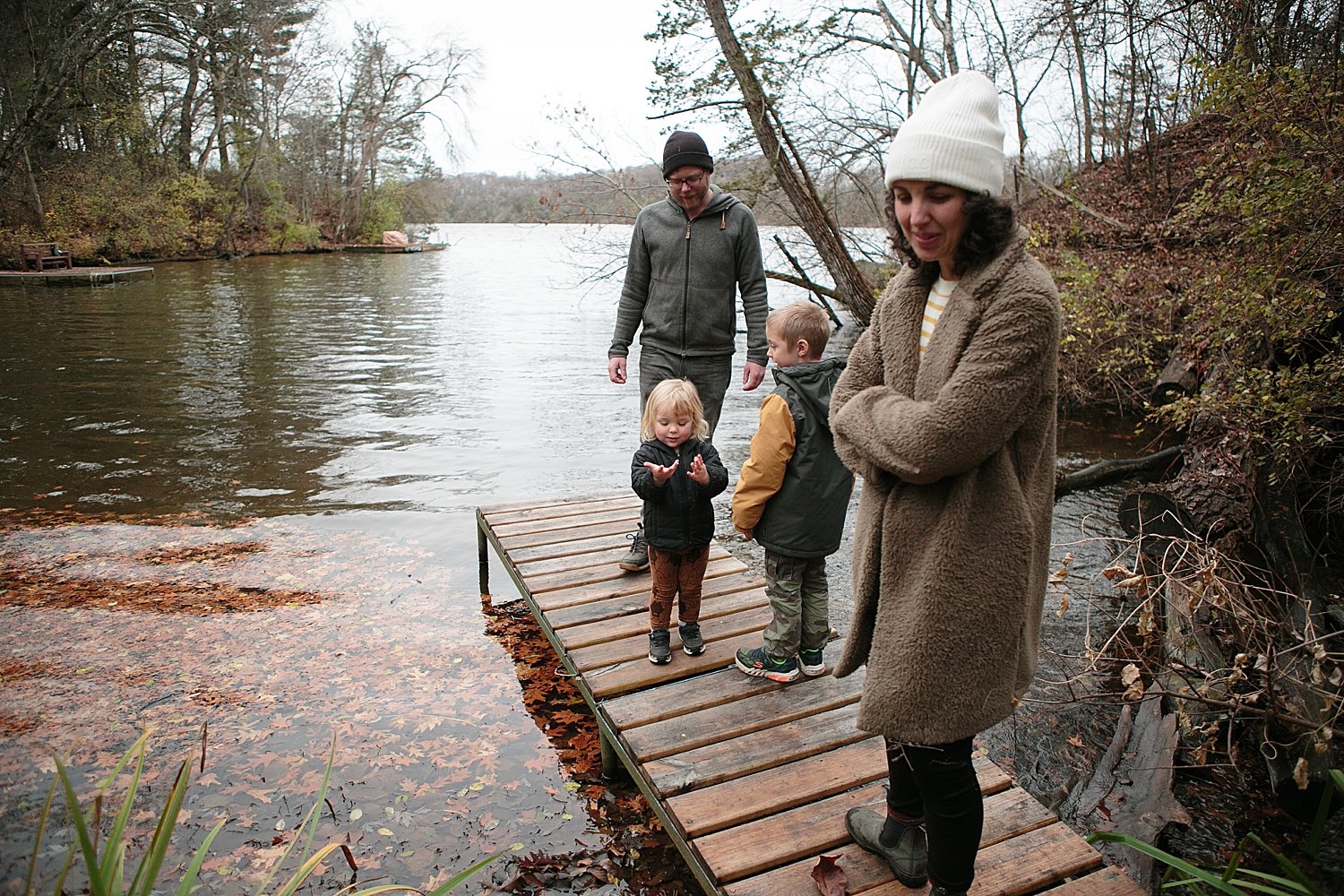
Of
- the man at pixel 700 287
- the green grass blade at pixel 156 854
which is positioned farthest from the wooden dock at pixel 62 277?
the green grass blade at pixel 156 854

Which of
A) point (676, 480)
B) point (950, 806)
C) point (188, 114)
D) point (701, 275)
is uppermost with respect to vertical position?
point (188, 114)

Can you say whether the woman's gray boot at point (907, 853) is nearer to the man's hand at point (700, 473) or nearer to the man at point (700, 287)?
the man's hand at point (700, 473)

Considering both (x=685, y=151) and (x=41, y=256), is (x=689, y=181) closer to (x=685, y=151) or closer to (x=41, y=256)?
(x=685, y=151)

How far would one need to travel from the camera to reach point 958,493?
1.92 meters

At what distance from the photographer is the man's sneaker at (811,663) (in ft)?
11.9

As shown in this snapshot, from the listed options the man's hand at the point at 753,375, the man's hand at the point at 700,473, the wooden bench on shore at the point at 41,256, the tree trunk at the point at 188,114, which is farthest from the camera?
the tree trunk at the point at 188,114

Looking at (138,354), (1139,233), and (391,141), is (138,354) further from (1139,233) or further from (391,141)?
(391,141)

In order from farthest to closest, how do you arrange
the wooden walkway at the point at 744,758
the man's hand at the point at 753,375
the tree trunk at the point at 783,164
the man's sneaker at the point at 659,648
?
the tree trunk at the point at 783,164
the man's hand at the point at 753,375
the man's sneaker at the point at 659,648
the wooden walkway at the point at 744,758

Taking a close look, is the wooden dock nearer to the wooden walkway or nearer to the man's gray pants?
the wooden walkway

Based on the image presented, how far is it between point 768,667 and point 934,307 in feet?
6.56

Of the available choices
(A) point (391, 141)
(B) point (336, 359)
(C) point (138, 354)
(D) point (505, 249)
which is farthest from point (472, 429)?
(D) point (505, 249)

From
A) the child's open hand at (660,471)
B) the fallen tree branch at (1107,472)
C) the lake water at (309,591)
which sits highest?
the child's open hand at (660,471)

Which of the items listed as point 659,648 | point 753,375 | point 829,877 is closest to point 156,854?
point 829,877

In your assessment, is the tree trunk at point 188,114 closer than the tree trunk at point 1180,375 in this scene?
No
